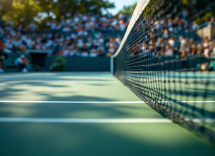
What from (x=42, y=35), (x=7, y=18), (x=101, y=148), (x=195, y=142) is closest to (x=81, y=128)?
(x=101, y=148)

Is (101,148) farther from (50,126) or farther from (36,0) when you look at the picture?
(36,0)

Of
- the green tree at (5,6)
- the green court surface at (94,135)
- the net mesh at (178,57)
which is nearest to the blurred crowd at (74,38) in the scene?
the green tree at (5,6)

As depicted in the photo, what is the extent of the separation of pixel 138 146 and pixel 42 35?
1844cm

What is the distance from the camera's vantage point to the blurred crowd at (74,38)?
1552cm

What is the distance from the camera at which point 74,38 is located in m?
16.7

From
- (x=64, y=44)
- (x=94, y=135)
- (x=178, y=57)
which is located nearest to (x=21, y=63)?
(x=64, y=44)

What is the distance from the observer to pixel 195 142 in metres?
1.17

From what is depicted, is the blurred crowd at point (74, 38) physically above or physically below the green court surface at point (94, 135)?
above

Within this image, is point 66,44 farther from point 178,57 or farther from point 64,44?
point 178,57

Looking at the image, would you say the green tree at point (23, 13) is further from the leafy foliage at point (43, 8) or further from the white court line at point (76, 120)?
the white court line at point (76, 120)

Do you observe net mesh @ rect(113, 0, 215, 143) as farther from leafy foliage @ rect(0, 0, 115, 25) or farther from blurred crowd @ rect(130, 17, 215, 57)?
leafy foliage @ rect(0, 0, 115, 25)

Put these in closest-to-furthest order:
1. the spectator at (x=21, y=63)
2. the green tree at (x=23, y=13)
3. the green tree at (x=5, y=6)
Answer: the spectator at (x=21, y=63) < the green tree at (x=23, y=13) < the green tree at (x=5, y=6)

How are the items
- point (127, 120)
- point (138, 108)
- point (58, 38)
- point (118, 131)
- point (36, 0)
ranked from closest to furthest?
point (118, 131)
point (127, 120)
point (138, 108)
point (58, 38)
point (36, 0)

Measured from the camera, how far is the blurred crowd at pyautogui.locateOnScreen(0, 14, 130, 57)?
15523 mm
